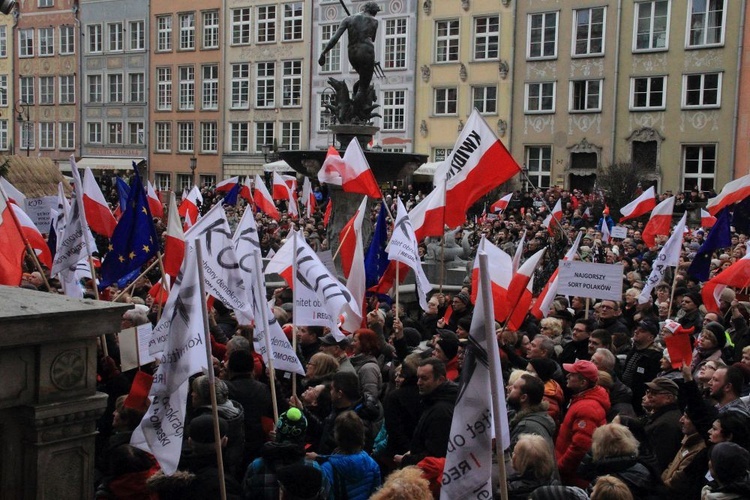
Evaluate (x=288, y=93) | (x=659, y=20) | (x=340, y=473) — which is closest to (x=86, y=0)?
(x=288, y=93)

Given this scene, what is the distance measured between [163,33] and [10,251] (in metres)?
45.6

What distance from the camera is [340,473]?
5.03m

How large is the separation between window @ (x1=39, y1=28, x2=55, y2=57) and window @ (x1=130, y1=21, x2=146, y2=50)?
623 cm

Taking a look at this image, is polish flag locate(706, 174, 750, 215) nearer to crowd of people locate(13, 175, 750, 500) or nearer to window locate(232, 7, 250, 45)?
crowd of people locate(13, 175, 750, 500)

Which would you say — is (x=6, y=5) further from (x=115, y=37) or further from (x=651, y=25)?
(x=115, y=37)

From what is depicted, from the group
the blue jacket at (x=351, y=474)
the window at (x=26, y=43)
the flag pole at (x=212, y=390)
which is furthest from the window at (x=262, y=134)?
the blue jacket at (x=351, y=474)

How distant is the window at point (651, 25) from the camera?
3709cm

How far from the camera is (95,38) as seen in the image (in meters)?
54.5

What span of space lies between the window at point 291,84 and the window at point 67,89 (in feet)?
51.5

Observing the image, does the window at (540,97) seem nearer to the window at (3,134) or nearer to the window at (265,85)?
the window at (265,85)

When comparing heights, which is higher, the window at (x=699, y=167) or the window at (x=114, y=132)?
the window at (x=114, y=132)

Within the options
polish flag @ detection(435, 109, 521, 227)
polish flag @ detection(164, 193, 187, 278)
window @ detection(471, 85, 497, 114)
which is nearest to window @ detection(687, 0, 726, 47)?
window @ detection(471, 85, 497, 114)

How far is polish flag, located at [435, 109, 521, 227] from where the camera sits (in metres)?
10.4

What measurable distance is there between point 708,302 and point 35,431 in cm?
818
